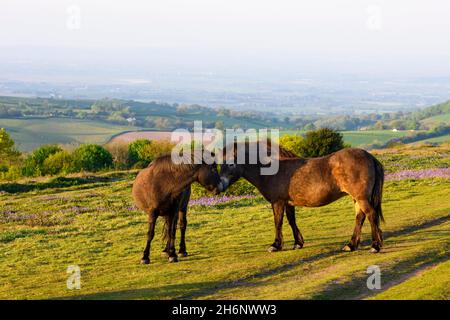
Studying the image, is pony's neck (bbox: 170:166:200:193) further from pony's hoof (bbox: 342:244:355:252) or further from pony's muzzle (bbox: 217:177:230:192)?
pony's hoof (bbox: 342:244:355:252)

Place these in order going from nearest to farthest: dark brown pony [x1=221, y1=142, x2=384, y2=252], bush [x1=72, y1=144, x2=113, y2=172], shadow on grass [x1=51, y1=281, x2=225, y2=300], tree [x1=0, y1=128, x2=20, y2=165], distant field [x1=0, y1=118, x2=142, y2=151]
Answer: shadow on grass [x1=51, y1=281, x2=225, y2=300] < dark brown pony [x1=221, y1=142, x2=384, y2=252] < bush [x1=72, y1=144, x2=113, y2=172] < tree [x1=0, y1=128, x2=20, y2=165] < distant field [x1=0, y1=118, x2=142, y2=151]

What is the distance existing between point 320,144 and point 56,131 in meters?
95.2

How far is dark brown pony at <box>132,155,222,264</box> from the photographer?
14109 millimetres

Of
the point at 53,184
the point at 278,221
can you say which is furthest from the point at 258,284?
the point at 53,184

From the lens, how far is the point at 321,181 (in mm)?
14453

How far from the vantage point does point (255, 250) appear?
15320mm

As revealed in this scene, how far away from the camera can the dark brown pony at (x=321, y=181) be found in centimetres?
1402

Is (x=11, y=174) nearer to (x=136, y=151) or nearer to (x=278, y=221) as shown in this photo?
(x=136, y=151)

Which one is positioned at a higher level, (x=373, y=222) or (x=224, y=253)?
(x=373, y=222)

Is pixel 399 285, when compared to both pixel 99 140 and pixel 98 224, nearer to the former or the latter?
pixel 98 224

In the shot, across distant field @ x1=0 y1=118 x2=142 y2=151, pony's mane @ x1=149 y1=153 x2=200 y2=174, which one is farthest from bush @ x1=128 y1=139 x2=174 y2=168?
pony's mane @ x1=149 y1=153 x2=200 y2=174

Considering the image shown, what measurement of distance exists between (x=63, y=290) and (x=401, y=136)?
107271 millimetres

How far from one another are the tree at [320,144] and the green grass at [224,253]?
13.5 m

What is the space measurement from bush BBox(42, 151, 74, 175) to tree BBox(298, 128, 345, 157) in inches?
1002
